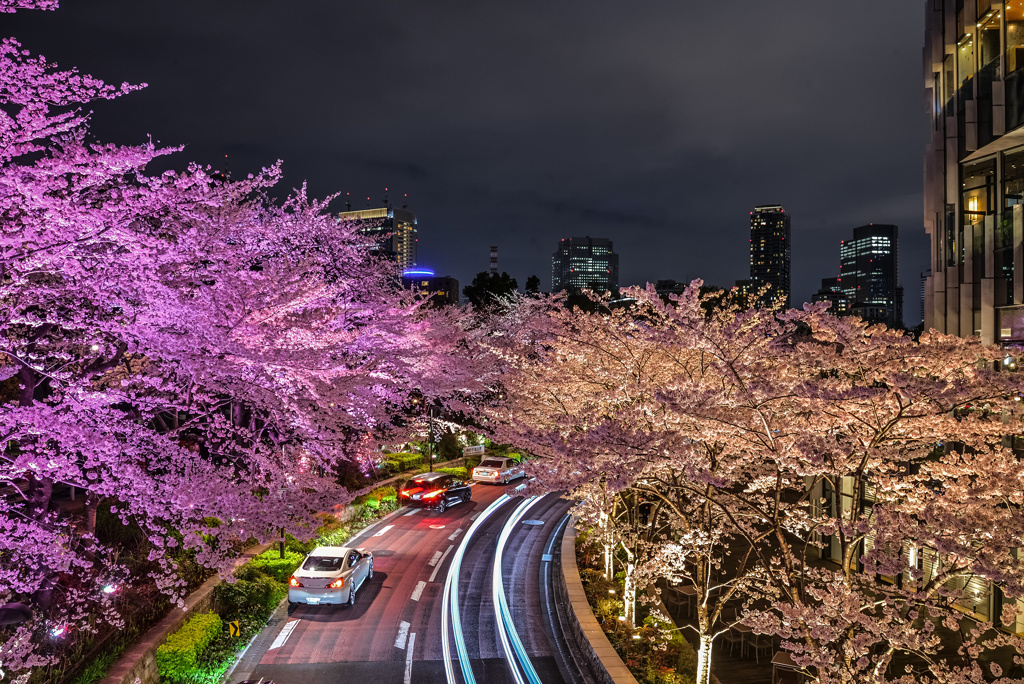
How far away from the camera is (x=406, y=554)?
18453mm

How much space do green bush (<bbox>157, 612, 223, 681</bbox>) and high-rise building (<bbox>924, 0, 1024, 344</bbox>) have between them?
64.5ft

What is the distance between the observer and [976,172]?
1614cm

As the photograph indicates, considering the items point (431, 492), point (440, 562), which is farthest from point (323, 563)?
point (431, 492)

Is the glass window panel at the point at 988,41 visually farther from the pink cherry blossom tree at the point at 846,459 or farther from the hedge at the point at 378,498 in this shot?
the hedge at the point at 378,498

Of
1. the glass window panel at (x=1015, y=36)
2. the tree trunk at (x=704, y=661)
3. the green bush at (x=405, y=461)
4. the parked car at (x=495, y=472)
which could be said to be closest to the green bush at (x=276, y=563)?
the tree trunk at (x=704, y=661)

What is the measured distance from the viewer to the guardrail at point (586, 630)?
1072cm

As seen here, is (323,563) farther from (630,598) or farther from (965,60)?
(965,60)

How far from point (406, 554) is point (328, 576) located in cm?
495

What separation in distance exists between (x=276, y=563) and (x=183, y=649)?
206 inches

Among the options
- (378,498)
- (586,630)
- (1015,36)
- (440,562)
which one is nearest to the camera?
(586,630)

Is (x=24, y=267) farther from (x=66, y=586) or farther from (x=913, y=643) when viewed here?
(x=913, y=643)

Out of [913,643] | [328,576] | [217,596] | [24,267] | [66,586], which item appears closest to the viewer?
[913,643]

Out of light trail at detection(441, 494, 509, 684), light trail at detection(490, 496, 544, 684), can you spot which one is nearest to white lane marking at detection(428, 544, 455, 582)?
light trail at detection(441, 494, 509, 684)

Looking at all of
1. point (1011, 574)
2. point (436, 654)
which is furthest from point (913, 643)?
point (436, 654)
